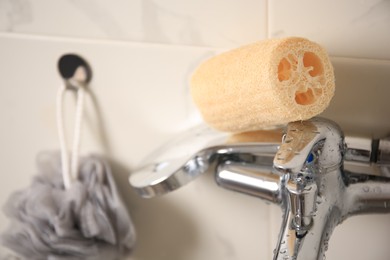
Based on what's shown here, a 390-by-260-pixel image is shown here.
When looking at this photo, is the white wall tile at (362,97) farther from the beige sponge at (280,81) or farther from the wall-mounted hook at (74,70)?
the wall-mounted hook at (74,70)

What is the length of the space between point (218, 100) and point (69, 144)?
203 millimetres

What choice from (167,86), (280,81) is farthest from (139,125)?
(280,81)

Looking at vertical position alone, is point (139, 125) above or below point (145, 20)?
below

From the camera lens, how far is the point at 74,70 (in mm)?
377

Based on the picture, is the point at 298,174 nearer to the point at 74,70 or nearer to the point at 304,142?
the point at 304,142

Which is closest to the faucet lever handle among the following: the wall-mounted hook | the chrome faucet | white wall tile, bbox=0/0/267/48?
the chrome faucet

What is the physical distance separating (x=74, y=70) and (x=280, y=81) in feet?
0.78

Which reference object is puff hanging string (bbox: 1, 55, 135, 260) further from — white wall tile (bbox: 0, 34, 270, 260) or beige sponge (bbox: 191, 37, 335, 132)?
beige sponge (bbox: 191, 37, 335, 132)

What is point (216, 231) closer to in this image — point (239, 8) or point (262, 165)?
point (262, 165)

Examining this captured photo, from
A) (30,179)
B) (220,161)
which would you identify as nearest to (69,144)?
(30,179)

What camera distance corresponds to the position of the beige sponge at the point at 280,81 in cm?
23

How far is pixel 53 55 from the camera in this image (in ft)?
1.24

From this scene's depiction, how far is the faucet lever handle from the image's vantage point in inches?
8.1

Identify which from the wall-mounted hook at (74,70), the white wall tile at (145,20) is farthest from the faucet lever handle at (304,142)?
the wall-mounted hook at (74,70)
